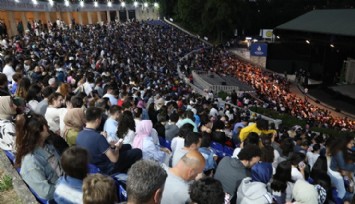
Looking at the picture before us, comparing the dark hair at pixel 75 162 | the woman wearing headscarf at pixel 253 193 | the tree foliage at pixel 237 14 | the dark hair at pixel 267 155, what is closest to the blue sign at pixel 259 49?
the tree foliage at pixel 237 14

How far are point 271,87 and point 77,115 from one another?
30512 millimetres

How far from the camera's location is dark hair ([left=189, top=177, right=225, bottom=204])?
10.7ft

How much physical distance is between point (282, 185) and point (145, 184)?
2.97 metres

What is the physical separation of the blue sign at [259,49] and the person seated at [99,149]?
36.2m

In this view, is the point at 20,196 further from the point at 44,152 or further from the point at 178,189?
the point at 178,189

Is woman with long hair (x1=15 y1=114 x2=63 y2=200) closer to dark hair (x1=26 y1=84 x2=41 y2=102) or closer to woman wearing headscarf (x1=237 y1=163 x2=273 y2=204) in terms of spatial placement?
woman wearing headscarf (x1=237 y1=163 x2=273 y2=204)

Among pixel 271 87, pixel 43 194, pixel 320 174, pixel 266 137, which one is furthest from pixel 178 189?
pixel 271 87

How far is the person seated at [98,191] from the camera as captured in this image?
279 centimetres

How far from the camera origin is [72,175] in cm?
346

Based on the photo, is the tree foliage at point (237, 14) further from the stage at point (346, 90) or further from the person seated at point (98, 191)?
the person seated at point (98, 191)

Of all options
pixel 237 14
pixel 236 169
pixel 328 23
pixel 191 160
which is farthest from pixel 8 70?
pixel 237 14

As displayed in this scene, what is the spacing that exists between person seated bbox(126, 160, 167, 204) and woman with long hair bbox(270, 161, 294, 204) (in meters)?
2.79

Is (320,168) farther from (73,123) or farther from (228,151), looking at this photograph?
(73,123)

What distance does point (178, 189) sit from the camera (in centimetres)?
370
